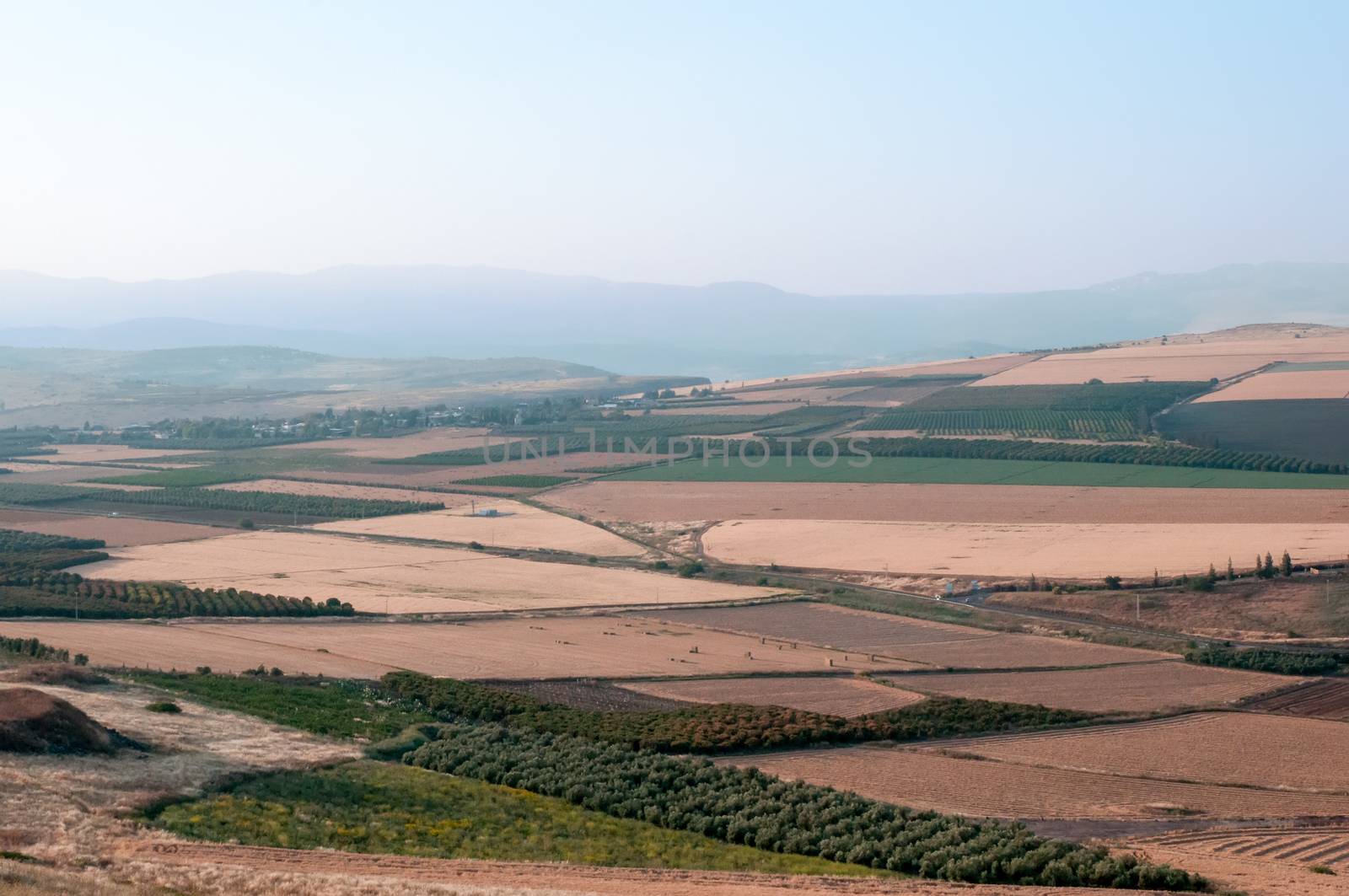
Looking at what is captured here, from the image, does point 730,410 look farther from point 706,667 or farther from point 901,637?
point 706,667

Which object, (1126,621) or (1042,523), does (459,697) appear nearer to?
(1126,621)

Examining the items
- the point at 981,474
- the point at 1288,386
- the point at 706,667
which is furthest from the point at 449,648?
the point at 1288,386

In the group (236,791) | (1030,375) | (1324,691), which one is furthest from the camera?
(1030,375)

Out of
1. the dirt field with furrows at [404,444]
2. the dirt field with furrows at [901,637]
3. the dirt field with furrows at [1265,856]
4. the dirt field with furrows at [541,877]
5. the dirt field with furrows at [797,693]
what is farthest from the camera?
the dirt field with furrows at [404,444]

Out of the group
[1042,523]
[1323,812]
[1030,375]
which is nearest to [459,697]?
[1323,812]

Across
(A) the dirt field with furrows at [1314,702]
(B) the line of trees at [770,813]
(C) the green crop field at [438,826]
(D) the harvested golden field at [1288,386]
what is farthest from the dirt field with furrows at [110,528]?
(D) the harvested golden field at [1288,386]

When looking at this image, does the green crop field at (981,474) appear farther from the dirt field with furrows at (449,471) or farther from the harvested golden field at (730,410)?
the harvested golden field at (730,410)

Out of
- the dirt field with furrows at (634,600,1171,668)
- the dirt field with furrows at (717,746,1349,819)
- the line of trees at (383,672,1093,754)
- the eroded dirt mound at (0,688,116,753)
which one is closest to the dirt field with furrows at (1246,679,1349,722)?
the dirt field with furrows at (634,600,1171,668)
